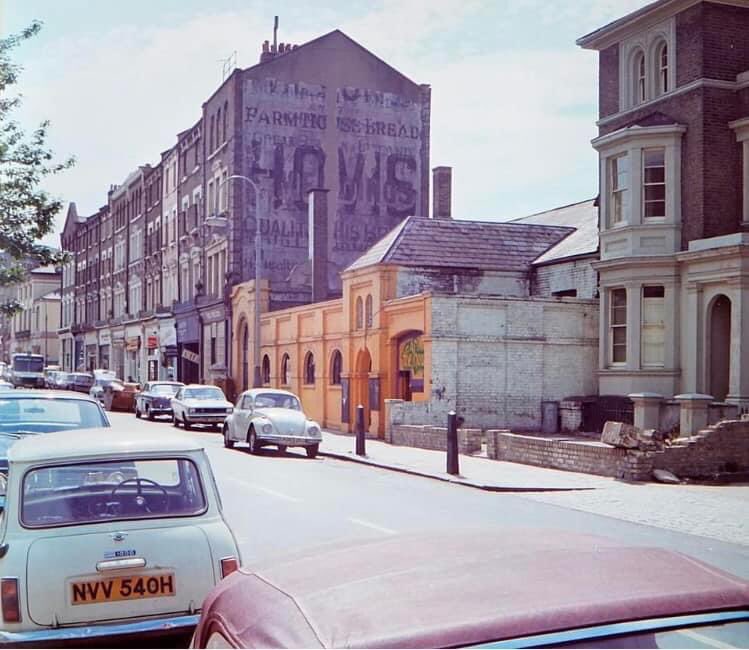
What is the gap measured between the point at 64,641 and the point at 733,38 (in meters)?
23.3

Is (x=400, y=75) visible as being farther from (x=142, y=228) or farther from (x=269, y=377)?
(x=142, y=228)

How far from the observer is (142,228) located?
68.2 metres

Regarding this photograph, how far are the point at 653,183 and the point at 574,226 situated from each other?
1063 cm

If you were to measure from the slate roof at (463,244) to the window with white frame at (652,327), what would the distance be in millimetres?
7712

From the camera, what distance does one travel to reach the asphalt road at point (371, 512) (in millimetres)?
11406

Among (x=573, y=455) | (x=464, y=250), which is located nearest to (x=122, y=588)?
(x=573, y=455)

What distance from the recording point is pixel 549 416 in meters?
28.5

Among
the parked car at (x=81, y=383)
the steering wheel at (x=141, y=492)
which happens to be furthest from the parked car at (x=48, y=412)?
the parked car at (x=81, y=383)

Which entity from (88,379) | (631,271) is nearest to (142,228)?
(88,379)

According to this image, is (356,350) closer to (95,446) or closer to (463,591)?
(95,446)

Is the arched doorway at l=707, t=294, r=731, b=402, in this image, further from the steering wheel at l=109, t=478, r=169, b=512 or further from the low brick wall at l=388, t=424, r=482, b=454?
the steering wheel at l=109, t=478, r=169, b=512

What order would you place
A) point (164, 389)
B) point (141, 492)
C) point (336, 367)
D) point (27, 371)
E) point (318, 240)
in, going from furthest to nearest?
point (27, 371) < point (318, 240) < point (164, 389) < point (336, 367) < point (141, 492)

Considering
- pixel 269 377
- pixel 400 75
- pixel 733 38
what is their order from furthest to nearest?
pixel 400 75 → pixel 269 377 → pixel 733 38

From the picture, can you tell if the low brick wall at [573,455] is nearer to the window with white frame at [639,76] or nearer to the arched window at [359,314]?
the arched window at [359,314]
